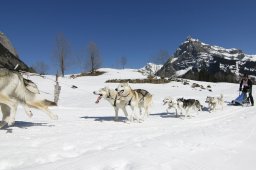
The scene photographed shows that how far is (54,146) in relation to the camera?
19.4 feet

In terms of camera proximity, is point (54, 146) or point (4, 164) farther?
point (54, 146)

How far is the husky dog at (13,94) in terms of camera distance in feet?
24.4

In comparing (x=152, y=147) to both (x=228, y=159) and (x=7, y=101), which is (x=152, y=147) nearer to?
(x=228, y=159)

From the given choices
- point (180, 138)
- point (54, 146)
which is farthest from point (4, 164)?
point (180, 138)

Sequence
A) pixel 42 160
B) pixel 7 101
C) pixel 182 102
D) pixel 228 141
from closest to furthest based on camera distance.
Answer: pixel 42 160 → pixel 228 141 → pixel 7 101 → pixel 182 102

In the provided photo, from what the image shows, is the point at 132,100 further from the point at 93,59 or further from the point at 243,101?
the point at 93,59

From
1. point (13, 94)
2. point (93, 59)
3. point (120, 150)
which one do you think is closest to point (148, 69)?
point (93, 59)

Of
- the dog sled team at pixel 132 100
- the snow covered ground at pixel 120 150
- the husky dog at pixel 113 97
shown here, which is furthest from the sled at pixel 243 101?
the snow covered ground at pixel 120 150

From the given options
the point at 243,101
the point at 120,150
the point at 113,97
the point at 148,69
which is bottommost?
the point at 120,150

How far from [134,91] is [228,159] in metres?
6.45

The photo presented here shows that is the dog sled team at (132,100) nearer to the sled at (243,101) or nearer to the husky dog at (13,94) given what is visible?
the husky dog at (13,94)

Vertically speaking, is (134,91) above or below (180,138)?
above

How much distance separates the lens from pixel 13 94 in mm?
7699

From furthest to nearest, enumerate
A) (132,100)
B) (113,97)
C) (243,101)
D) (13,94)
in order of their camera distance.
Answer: (243,101) → (113,97) → (132,100) → (13,94)
